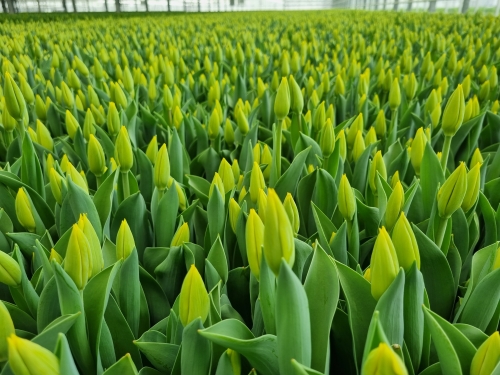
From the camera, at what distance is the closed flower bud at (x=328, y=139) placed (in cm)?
104

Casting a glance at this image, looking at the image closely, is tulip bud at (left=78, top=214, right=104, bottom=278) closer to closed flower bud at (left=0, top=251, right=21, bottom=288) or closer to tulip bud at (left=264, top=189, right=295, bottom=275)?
closed flower bud at (left=0, top=251, right=21, bottom=288)

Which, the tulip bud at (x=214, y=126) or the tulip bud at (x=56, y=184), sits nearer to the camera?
the tulip bud at (x=56, y=184)

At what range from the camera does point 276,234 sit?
0.42m

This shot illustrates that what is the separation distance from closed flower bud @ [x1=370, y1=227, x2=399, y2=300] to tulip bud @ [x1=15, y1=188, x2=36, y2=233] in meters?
0.68

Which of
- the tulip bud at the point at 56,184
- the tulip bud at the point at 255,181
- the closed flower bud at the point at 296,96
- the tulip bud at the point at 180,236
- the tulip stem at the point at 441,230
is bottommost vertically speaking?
the tulip bud at the point at 180,236

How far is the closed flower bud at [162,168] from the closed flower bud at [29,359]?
1.76 feet

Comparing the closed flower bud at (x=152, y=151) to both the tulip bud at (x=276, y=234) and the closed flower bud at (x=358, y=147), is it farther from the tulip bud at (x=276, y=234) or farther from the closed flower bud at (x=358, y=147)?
the tulip bud at (x=276, y=234)

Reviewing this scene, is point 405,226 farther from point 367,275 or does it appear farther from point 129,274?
point 129,274

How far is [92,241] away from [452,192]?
551mm

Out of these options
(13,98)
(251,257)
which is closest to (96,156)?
(13,98)

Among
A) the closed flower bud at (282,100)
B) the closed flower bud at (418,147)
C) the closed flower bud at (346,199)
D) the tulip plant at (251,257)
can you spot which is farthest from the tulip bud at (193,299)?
the closed flower bud at (418,147)

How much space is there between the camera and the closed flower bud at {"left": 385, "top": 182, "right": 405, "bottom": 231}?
0.75m

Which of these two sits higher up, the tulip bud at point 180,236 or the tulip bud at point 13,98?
the tulip bud at point 13,98

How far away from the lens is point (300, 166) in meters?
0.99
